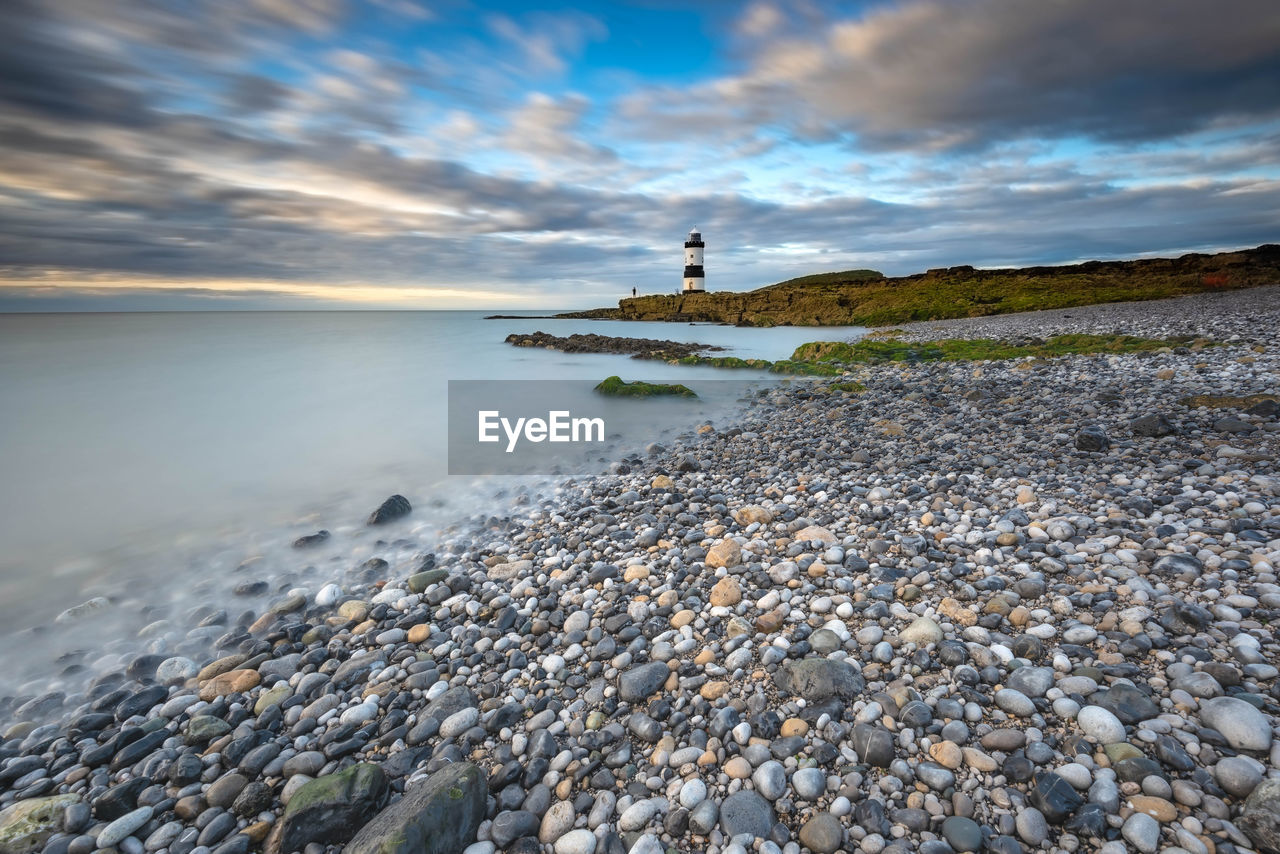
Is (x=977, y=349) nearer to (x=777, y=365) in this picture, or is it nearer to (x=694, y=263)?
(x=777, y=365)

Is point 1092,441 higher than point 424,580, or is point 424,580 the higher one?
point 1092,441

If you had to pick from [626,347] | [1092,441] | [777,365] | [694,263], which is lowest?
[1092,441]

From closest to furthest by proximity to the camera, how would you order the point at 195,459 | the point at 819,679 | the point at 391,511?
1. the point at 819,679
2. the point at 391,511
3. the point at 195,459

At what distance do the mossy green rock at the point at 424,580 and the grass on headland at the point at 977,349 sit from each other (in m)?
13.1

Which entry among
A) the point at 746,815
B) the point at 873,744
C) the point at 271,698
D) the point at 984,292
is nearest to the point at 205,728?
the point at 271,698

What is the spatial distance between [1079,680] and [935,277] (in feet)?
174

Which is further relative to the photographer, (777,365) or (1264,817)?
(777,365)

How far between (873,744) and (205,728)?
11.1 ft

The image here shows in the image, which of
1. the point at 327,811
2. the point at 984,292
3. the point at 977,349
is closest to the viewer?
the point at 327,811

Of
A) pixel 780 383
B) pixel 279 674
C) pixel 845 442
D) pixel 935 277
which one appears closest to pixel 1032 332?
pixel 780 383

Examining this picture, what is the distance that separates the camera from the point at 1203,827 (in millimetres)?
1774

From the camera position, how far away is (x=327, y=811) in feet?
7.35

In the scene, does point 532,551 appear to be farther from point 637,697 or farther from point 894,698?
point 894,698

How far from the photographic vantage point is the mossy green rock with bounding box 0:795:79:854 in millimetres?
2271
